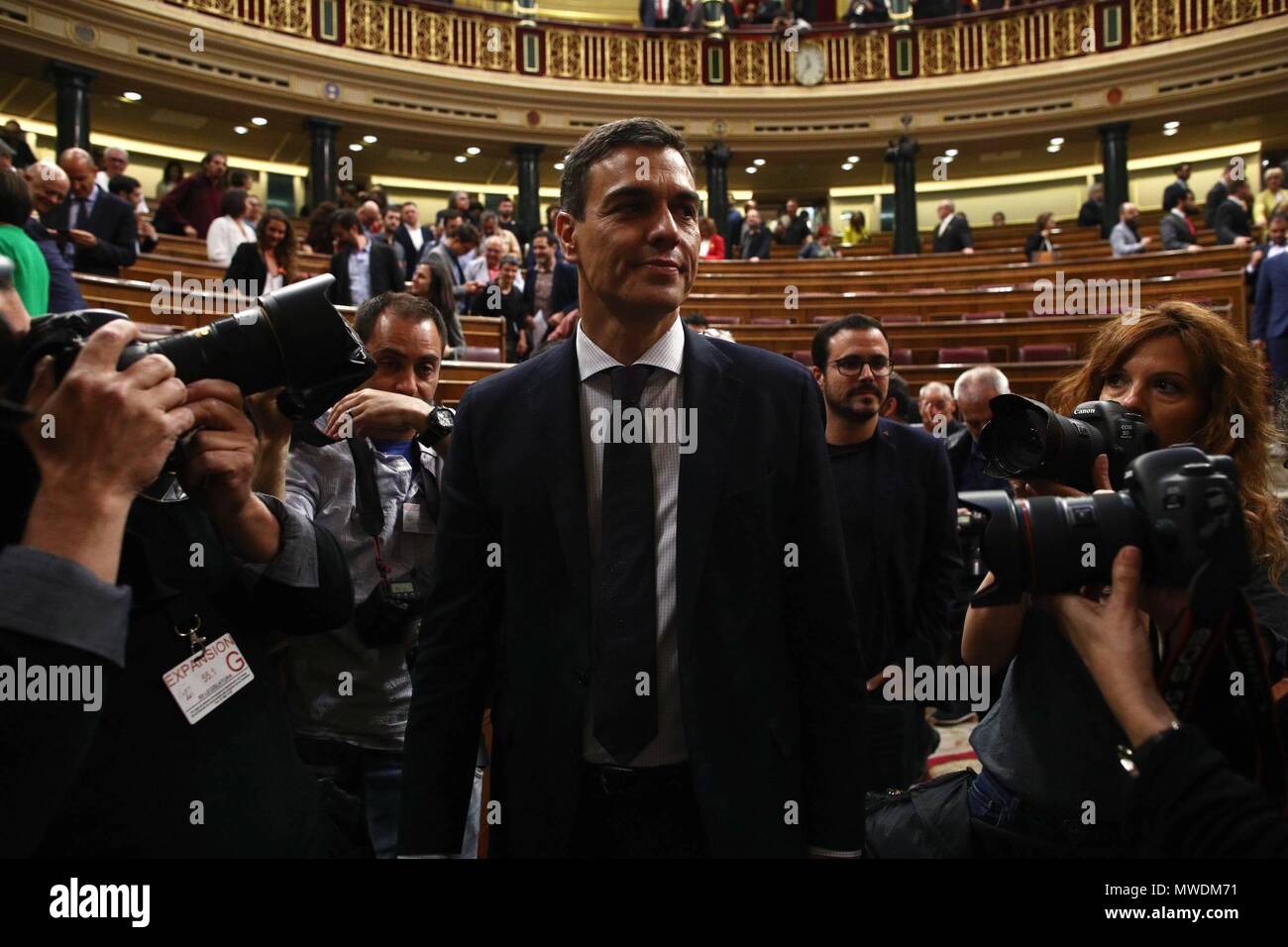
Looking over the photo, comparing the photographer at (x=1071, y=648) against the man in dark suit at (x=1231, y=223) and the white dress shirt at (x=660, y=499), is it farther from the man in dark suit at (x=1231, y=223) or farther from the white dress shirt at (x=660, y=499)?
the man in dark suit at (x=1231, y=223)

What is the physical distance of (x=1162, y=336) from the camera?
1.34 meters

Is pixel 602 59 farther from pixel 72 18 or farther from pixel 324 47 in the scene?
pixel 72 18

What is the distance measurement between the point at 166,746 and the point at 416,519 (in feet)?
2.36

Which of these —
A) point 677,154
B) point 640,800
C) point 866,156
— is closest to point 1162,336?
point 677,154

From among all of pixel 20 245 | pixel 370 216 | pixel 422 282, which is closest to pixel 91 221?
pixel 370 216

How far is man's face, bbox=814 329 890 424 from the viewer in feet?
8.05

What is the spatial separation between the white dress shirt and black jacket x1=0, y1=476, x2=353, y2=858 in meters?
0.36

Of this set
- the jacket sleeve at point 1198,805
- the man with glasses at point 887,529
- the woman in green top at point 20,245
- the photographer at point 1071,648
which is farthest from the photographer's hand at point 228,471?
the man with glasses at point 887,529

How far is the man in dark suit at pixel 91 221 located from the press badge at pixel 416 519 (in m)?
4.08

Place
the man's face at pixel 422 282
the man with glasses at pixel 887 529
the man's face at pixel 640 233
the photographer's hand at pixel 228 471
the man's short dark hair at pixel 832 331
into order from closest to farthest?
the photographer's hand at pixel 228 471 < the man's face at pixel 640 233 < the man with glasses at pixel 887 529 < the man's short dark hair at pixel 832 331 < the man's face at pixel 422 282

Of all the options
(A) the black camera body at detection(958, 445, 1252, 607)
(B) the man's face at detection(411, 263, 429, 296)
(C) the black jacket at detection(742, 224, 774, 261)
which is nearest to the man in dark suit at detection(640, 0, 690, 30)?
(C) the black jacket at detection(742, 224, 774, 261)

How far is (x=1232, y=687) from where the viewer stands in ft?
3.17

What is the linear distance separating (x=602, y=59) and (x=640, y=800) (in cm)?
1302

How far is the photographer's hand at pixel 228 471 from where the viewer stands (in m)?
1.02
